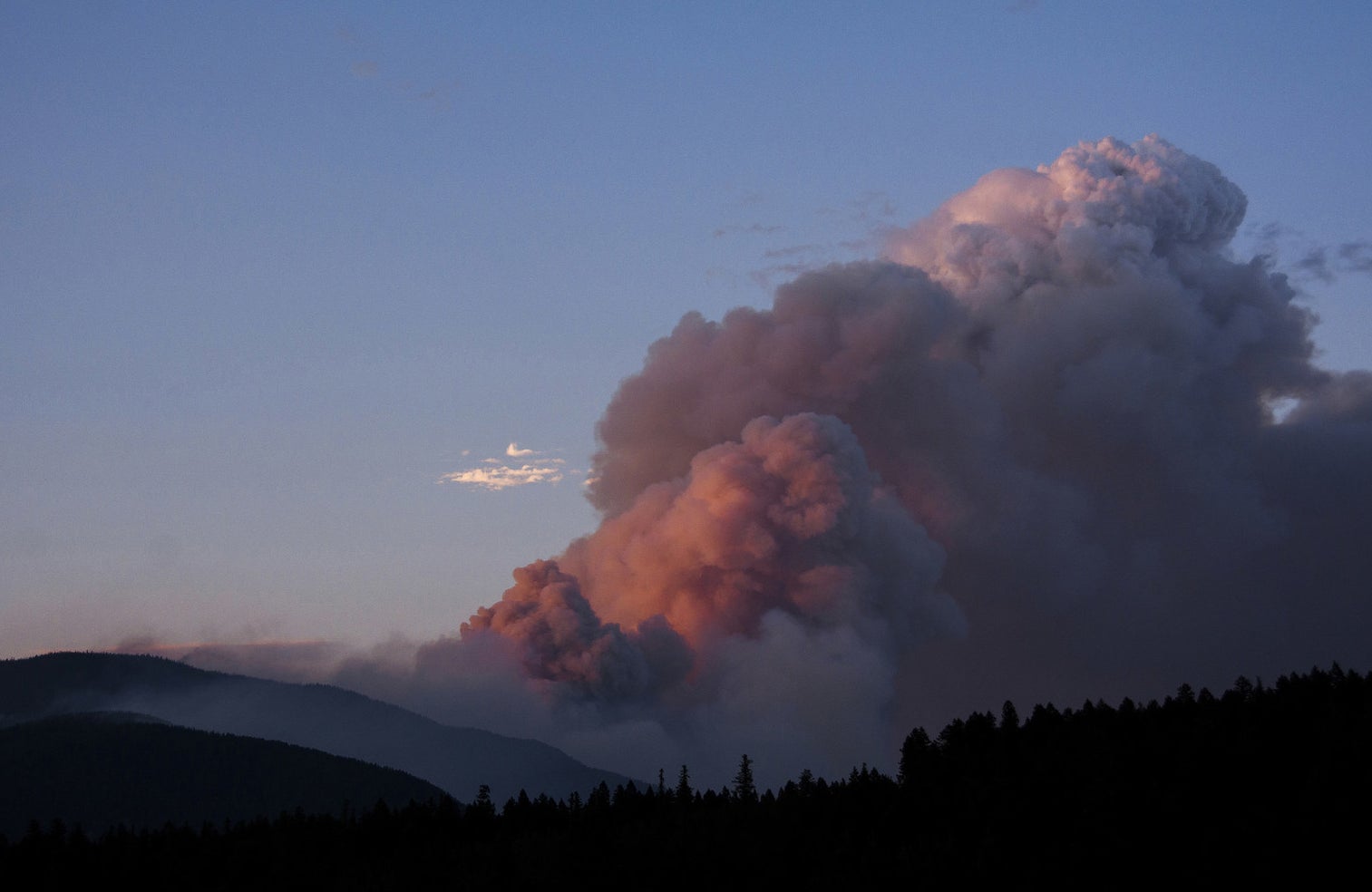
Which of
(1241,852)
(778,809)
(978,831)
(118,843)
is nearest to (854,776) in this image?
(778,809)

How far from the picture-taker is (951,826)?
10206 cm

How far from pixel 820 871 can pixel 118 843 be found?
7311 centimetres

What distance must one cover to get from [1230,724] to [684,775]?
196ft

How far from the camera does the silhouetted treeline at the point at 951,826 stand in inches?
3408

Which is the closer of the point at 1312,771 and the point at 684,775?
the point at 1312,771

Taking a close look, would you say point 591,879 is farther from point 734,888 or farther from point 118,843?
point 118,843

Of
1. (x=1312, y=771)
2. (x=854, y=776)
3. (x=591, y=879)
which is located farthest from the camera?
(x=854, y=776)

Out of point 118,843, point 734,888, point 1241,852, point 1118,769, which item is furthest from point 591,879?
point 118,843

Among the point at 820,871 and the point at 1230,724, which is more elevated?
the point at 1230,724

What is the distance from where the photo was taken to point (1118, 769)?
101 meters

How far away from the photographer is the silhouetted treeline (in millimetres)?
86562

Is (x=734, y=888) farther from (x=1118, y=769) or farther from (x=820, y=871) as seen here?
(x=1118, y=769)

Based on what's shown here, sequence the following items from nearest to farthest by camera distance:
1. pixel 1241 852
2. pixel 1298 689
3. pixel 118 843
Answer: pixel 1241 852 < pixel 1298 689 < pixel 118 843

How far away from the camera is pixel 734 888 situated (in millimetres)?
101812
